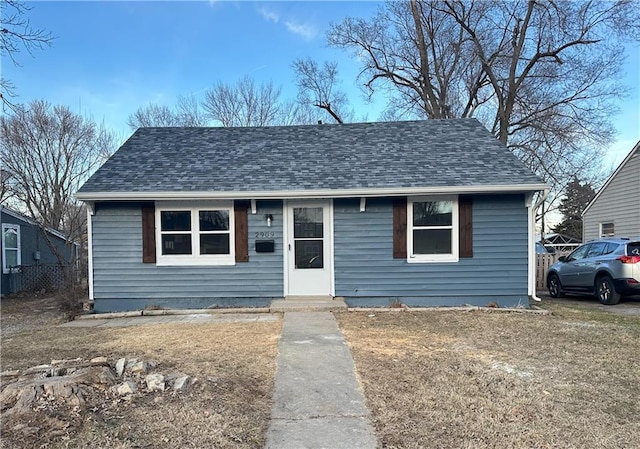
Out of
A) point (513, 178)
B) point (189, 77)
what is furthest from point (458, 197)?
point (189, 77)

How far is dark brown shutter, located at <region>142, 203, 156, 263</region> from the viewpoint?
8648mm

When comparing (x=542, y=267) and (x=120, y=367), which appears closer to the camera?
(x=120, y=367)

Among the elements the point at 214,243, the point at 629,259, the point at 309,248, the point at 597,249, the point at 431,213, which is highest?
the point at 431,213

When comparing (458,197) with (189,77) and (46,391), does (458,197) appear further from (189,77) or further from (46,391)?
(189,77)

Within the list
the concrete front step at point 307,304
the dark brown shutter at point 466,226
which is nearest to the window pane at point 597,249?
the dark brown shutter at point 466,226

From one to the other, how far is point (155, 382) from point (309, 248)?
17.4 feet

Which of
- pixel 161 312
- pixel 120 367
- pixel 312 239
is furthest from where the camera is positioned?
pixel 312 239

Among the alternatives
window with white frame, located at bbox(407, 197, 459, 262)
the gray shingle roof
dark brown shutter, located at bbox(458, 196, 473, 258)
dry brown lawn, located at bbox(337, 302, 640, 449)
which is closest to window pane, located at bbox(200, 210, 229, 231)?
the gray shingle roof

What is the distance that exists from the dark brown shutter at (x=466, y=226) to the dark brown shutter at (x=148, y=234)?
6436mm

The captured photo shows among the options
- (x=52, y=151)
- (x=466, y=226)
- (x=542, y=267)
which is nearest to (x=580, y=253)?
(x=542, y=267)

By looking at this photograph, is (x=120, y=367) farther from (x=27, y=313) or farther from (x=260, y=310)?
(x=27, y=313)

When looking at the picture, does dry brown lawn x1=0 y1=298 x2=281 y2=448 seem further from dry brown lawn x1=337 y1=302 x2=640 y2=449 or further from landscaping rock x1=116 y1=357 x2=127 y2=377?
dry brown lawn x1=337 y1=302 x2=640 y2=449

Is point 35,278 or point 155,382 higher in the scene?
point 155,382

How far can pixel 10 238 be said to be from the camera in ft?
43.0
